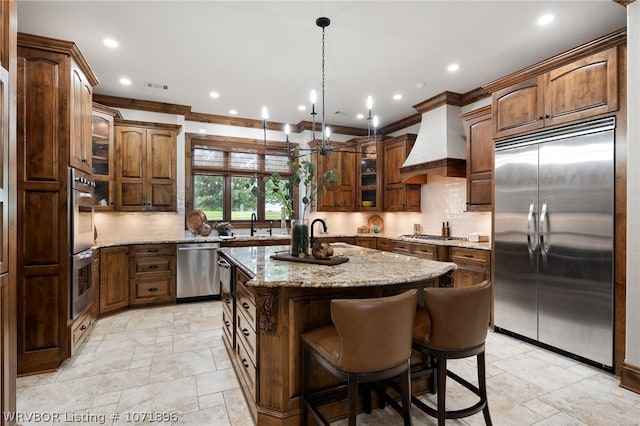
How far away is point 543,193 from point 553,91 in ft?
3.18

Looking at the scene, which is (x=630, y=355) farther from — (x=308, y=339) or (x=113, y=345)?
(x=113, y=345)

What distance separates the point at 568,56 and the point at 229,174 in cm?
493

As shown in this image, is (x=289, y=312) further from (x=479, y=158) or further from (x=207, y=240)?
(x=479, y=158)

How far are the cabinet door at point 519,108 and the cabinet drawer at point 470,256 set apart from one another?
135 cm

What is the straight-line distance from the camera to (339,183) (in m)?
6.09

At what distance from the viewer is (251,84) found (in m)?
4.42

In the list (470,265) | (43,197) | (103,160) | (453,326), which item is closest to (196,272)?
(103,160)

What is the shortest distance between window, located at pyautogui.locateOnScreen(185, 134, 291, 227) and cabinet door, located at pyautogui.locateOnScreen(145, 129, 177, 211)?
1.49ft

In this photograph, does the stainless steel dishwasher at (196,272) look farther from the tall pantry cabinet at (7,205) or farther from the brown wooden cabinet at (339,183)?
the tall pantry cabinet at (7,205)

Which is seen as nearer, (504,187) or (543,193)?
(543,193)

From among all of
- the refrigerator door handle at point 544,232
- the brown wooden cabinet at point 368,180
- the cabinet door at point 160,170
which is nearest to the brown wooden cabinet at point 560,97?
the refrigerator door handle at point 544,232

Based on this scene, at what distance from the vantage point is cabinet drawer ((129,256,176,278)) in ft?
15.0

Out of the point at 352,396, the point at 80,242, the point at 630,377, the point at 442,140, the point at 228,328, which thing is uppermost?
the point at 442,140

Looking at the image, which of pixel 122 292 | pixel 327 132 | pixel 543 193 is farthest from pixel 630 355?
pixel 122 292
